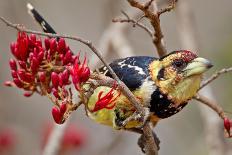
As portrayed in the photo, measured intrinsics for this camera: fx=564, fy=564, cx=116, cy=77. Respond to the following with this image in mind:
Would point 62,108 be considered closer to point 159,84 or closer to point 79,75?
point 79,75

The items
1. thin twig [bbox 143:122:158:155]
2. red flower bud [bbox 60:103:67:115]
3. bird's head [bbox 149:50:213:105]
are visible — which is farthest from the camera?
bird's head [bbox 149:50:213:105]

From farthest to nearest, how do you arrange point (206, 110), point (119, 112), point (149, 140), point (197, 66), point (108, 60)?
point (108, 60), point (206, 110), point (119, 112), point (197, 66), point (149, 140)

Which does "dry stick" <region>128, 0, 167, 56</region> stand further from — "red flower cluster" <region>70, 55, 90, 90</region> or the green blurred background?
the green blurred background

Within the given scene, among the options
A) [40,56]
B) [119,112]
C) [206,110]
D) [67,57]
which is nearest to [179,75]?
[119,112]

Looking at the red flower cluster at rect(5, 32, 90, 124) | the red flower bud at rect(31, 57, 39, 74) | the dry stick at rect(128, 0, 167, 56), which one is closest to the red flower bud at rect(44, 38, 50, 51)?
the red flower cluster at rect(5, 32, 90, 124)

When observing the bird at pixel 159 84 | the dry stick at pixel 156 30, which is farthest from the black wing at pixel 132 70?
the dry stick at pixel 156 30

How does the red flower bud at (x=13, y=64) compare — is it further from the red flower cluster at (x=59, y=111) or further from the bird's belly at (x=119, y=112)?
the bird's belly at (x=119, y=112)
